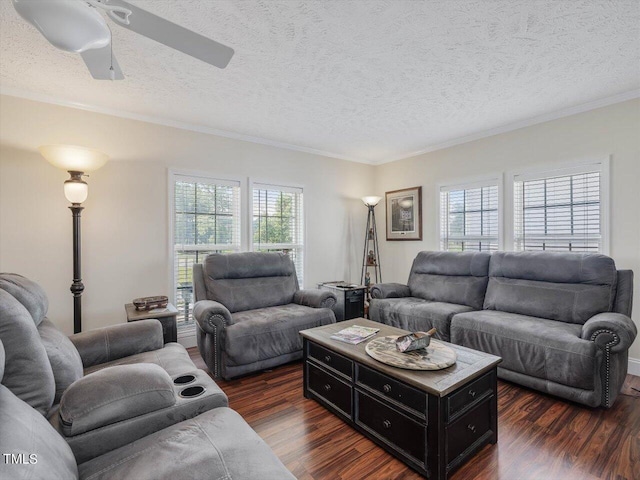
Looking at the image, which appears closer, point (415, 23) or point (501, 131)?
point (415, 23)

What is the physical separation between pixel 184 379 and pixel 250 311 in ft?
5.27

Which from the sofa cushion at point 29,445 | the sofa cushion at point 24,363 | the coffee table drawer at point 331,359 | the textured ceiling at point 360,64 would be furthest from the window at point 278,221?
the sofa cushion at point 29,445

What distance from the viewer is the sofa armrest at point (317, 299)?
11.3 feet

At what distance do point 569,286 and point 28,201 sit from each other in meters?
5.03

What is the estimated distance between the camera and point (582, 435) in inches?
77.7

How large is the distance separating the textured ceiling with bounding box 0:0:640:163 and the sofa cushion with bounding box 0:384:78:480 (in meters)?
2.03

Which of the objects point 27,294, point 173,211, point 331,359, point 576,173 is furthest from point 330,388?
point 576,173

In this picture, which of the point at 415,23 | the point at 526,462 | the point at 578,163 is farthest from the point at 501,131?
the point at 526,462

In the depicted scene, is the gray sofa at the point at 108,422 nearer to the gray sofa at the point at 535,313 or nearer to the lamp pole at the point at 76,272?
the lamp pole at the point at 76,272

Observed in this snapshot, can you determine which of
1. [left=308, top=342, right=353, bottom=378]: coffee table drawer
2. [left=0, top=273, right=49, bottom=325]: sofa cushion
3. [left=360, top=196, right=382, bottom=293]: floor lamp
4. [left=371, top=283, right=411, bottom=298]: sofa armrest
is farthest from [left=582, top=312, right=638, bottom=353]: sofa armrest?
[left=0, top=273, right=49, bottom=325]: sofa cushion

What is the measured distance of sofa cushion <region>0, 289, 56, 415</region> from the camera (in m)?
1.16

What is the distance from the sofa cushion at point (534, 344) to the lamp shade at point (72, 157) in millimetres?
3621

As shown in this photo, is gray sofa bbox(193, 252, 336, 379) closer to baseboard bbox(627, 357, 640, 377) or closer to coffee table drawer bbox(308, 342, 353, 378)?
coffee table drawer bbox(308, 342, 353, 378)

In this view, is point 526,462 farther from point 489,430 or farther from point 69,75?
point 69,75
